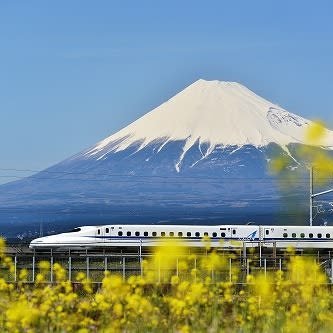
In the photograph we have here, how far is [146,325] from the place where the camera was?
1166cm

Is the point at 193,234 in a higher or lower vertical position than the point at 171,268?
lower

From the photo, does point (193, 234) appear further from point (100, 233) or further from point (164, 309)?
point (164, 309)

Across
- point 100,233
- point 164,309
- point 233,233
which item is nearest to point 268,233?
point 233,233

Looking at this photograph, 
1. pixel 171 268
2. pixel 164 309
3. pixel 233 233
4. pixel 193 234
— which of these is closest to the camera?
pixel 164 309

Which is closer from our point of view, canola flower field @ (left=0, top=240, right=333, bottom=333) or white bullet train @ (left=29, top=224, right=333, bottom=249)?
canola flower field @ (left=0, top=240, right=333, bottom=333)

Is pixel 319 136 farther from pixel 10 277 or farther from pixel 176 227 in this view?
pixel 176 227

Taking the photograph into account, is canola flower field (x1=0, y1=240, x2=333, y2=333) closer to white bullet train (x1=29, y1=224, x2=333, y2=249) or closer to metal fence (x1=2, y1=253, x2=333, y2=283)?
metal fence (x1=2, y1=253, x2=333, y2=283)

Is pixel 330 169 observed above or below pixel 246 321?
above

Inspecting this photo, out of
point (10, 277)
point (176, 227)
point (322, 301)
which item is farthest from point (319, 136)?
point (176, 227)

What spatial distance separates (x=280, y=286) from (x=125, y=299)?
2686mm

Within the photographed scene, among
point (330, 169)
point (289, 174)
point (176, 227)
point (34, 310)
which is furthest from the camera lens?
point (176, 227)

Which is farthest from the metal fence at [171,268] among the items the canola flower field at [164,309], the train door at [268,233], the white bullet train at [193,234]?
the train door at [268,233]

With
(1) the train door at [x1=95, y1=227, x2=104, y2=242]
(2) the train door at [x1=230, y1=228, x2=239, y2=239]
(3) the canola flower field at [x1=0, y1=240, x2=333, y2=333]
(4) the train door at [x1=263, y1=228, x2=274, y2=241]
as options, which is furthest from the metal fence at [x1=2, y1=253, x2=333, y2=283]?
(4) the train door at [x1=263, y1=228, x2=274, y2=241]

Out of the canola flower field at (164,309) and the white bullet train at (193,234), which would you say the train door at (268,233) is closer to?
the white bullet train at (193,234)
